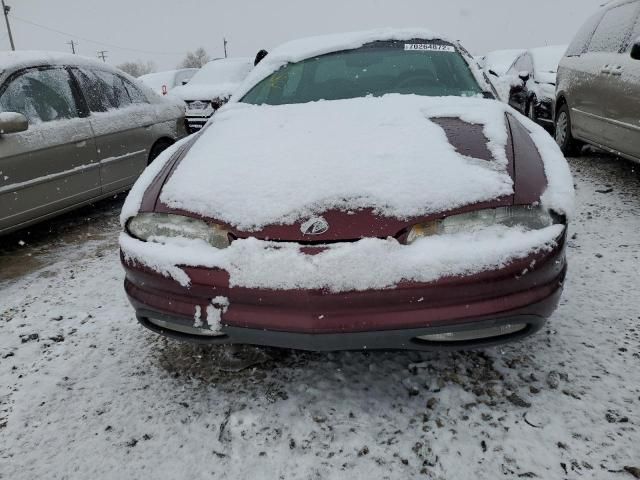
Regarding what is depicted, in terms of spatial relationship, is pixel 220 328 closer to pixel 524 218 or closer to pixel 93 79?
pixel 524 218

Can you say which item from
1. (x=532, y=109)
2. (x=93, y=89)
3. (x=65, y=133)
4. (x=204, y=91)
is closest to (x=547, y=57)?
(x=532, y=109)

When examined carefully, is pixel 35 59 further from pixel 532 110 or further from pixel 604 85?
pixel 532 110

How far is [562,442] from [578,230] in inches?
91.2

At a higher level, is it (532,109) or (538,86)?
(538,86)

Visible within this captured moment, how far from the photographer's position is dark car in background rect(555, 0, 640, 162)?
4.15 meters

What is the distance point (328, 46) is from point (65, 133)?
220 cm

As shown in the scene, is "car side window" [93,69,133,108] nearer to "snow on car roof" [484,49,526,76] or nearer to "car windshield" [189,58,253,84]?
"car windshield" [189,58,253,84]

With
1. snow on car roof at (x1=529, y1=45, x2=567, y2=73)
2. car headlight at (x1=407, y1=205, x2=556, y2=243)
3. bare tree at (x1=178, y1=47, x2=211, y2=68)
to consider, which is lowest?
bare tree at (x1=178, y1=47, x2=211, y2=68)

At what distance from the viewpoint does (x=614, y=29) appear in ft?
16.1

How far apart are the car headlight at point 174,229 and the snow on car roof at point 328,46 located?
145 cm

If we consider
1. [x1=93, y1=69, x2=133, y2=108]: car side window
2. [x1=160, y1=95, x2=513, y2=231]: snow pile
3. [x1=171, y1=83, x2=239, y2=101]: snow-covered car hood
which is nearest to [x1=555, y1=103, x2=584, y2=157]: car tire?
[x1=160, y1=95, x2=513, y2=231]: snow pile

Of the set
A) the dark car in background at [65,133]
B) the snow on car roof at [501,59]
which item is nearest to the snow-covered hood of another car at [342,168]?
the dark car in background at [65,133]

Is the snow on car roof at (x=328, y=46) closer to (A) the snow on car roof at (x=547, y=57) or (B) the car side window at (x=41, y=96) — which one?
(B) the car side window at (x=41, y=96)

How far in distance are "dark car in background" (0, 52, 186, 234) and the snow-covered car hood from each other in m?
4.36
